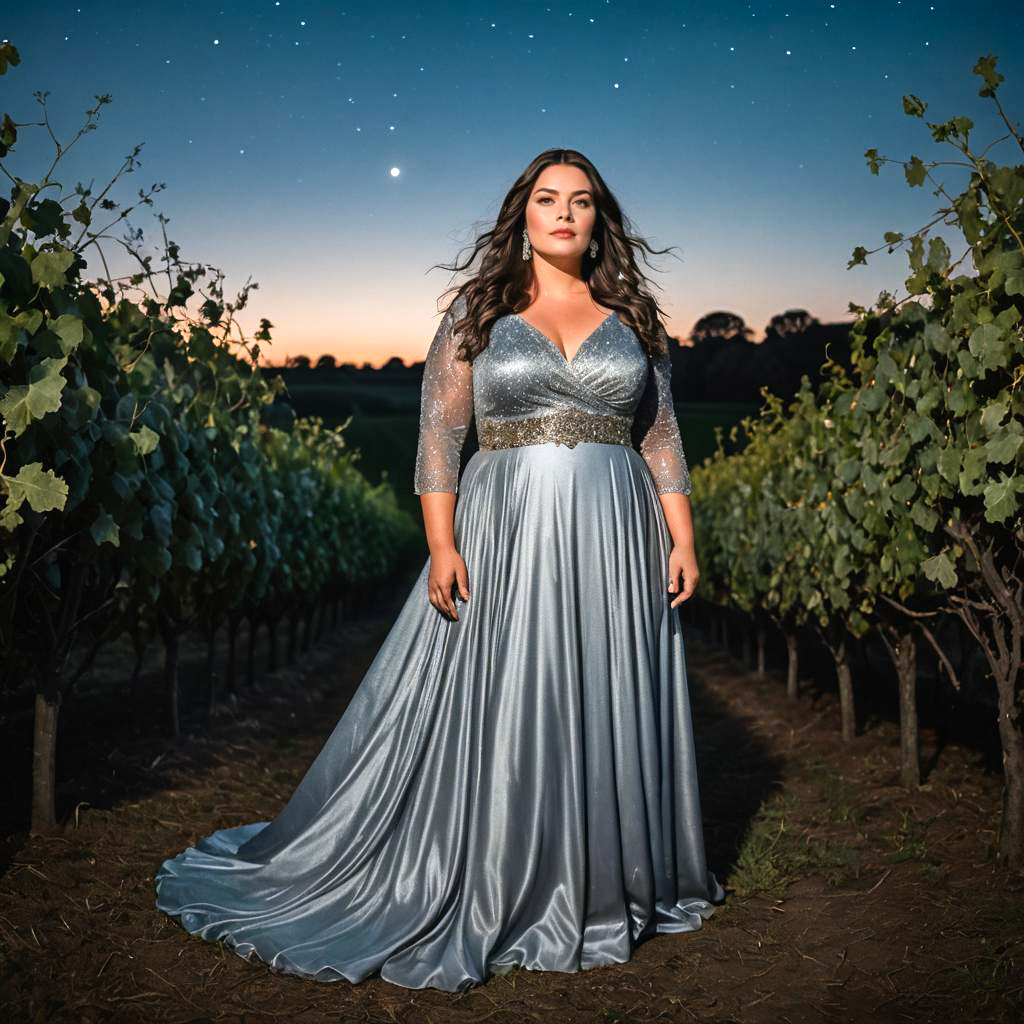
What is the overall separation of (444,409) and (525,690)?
92 cm

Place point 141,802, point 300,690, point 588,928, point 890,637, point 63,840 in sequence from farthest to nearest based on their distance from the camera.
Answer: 1. point 300,690
2. point 890,637
3. point 141,802
4. point 63,840
5. point 588,928

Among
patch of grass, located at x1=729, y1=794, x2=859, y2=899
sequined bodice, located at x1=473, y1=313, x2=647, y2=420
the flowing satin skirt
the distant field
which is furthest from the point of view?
the distant field

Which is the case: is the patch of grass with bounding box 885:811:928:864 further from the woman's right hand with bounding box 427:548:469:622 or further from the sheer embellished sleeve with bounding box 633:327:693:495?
the woman's right hand with bounding box 427:548:469:622

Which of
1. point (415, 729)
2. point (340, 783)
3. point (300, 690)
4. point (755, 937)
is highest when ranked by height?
point (415, 729)

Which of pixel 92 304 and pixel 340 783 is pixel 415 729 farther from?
pixel 92 304

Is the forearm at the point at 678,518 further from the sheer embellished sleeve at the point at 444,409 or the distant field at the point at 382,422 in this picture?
the distant field at the point at 382,422

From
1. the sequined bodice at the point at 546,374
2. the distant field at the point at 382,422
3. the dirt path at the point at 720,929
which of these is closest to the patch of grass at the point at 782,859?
the dirt path at the point at 720,929

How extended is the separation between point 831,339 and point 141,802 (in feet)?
12.9

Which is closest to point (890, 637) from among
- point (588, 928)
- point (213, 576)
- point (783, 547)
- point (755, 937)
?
point (783, 547)

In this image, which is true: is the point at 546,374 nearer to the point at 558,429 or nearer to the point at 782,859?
the point at 558,429

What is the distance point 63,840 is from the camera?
399 centimetres

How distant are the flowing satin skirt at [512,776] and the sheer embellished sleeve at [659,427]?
0.54 ft

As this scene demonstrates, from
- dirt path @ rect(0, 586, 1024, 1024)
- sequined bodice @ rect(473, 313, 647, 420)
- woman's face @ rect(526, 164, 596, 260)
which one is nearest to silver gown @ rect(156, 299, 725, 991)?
sequined bodice @ rect(473, 313, 647, 420)

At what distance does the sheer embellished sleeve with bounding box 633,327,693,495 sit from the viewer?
3424 mm
